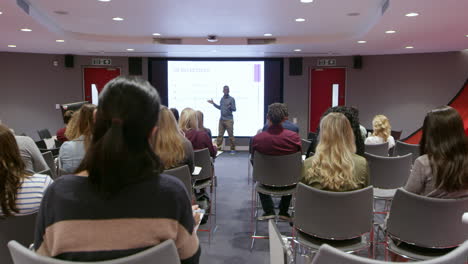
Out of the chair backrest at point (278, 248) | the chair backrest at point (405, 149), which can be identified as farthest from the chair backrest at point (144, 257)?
the chair backrest at point (405, 149)

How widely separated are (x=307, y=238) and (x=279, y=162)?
1225 mm

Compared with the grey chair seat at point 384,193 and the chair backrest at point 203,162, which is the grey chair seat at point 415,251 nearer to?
the grey chair seat at point 384,193

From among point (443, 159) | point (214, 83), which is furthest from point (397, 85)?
point (443, 159)

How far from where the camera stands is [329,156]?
2539mm

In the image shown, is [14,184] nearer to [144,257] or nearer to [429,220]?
[144,257]

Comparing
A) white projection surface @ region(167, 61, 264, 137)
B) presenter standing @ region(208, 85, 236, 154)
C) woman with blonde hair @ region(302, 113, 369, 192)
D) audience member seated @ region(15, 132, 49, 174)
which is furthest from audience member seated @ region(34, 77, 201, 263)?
white projection surface @ region(167, 61, 264, 137)

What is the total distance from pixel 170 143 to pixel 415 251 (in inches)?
75.5

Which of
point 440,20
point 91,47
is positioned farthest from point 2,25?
point 440,20

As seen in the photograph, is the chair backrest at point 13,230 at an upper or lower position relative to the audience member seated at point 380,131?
lower

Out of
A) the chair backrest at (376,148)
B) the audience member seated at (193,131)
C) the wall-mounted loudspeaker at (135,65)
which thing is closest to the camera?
the audience member seated at (193,131)

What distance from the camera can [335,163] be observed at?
2.50m

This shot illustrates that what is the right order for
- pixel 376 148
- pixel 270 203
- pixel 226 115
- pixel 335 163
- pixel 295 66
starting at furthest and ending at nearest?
pixel 295 66 → pixel 226 115 → pixel 376 148 → pixel 270 203 → pixel 335 163

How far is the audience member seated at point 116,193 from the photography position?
3.42 ft

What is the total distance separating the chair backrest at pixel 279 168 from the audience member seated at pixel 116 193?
2.68m
